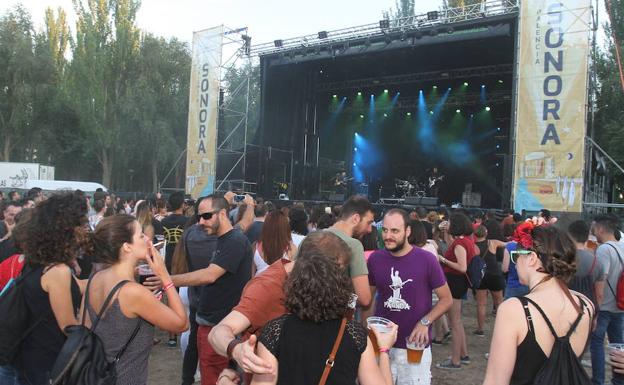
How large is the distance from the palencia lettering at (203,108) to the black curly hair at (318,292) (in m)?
16.7

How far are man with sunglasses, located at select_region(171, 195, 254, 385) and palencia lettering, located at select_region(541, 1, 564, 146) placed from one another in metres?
9.68

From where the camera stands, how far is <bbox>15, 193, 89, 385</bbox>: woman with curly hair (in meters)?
2.14

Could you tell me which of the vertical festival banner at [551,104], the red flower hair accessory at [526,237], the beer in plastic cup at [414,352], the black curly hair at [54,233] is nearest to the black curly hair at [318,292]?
the red flower hair accessory at [526,237]

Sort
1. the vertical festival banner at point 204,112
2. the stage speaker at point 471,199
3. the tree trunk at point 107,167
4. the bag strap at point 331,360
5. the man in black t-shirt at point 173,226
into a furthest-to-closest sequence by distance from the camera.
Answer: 1. the tree trunk at point 107,167
2. the stage speaker at point 471,199
3. the vertical festival banner at point 204,112
4. the man in black t-shirt at point 173,226
5. the bag strap at point 331,360

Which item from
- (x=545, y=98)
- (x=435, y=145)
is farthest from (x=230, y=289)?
(x=435, y=145)

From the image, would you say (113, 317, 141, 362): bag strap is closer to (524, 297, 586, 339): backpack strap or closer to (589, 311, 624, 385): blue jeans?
(524, 297, 586, 339): backpack strap

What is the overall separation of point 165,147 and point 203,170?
1086 cm

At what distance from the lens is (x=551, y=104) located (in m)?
10.7

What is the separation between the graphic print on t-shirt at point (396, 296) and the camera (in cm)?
311

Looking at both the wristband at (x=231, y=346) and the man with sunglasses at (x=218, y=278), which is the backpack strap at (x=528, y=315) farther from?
the man with sunglasses at (x=218, y=278)

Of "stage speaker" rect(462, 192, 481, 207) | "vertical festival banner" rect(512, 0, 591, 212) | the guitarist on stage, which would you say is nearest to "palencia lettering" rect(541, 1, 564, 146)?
"vertical festival banner" rect(512, 0, 591, 212)

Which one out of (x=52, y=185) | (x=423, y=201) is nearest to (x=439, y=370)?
(x=423, y=201)

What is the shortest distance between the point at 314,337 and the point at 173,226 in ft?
13.0

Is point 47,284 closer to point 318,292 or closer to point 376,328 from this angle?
point 318,292
